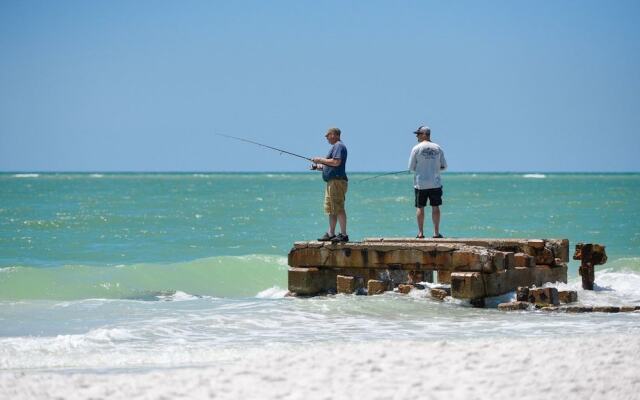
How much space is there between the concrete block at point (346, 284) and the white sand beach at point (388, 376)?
15.7 feet

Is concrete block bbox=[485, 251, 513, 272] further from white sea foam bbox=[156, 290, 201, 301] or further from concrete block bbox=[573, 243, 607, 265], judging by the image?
white sea foam bbox=[156, 290, 201, 301]

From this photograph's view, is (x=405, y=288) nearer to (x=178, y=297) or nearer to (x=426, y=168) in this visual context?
(x=426, y=168)

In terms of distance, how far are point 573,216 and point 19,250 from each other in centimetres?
2538

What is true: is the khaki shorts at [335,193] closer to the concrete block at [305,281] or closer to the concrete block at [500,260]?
the concrete block at [305,281]

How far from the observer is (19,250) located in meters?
26.8

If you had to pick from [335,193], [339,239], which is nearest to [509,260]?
[339,239]

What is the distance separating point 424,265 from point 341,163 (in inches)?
67.9

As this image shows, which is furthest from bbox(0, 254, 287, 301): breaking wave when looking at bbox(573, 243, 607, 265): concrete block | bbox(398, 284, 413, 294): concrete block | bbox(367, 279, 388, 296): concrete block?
bbox(573, 243, 607, 265): concrete block

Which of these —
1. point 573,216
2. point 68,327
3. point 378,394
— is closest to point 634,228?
point 573,216

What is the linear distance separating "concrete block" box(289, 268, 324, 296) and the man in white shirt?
1.60 meters

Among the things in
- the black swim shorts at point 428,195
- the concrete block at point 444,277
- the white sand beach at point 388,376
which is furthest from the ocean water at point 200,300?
the black swim shorts at point 428,195

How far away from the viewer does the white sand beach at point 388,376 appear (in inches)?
282

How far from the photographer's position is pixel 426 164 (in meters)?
13.8

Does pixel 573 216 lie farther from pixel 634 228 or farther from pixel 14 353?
pixel 14 353
